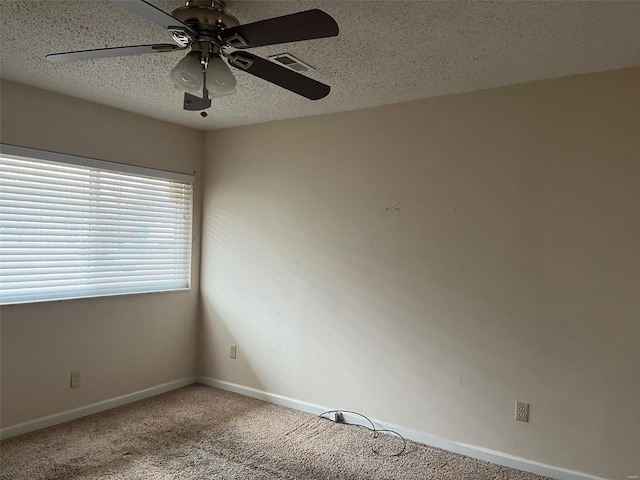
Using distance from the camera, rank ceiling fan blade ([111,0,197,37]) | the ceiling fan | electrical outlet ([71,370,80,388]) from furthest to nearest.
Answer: electrical outlet ([71,370,80,388]) → the ceiling fan → ceiling fan blade ([111,0,197,37])

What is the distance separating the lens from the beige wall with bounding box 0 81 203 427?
309 cm

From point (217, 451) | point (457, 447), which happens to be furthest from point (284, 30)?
point (457, 447)

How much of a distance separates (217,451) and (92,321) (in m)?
1.46

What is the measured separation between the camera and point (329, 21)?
149cm

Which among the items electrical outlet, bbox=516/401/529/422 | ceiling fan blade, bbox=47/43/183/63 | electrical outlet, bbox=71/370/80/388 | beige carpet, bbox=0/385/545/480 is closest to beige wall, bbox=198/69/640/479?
electrical outlet, bbox=516/401/529/422

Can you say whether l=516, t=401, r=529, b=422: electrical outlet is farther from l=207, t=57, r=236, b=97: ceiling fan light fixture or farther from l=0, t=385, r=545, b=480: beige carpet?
l=207, t=57, r=236, b=97: ceiling fan light fixture

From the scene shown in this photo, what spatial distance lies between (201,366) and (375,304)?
1996mm

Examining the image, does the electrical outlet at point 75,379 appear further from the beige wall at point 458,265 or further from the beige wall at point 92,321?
the beige wall at point 458,265

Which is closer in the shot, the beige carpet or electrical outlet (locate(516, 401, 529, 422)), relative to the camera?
the beige carpet

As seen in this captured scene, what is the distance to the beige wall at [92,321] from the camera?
3.09 m

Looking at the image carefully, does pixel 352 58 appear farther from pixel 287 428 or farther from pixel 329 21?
pixel 287 428

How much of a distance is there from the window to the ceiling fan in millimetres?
1614

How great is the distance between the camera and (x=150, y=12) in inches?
57.7

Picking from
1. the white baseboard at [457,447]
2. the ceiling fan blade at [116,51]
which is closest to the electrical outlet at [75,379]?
the white baseboard at [457,447]
